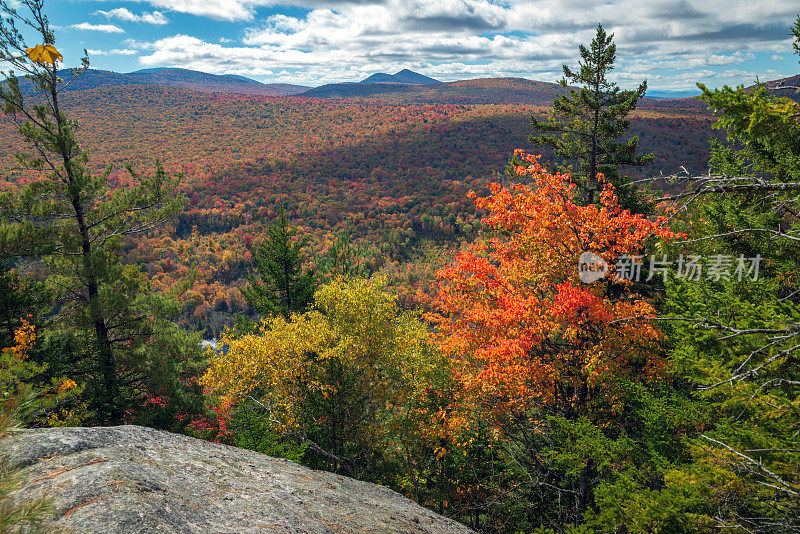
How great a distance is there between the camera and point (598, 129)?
17328 millimetres

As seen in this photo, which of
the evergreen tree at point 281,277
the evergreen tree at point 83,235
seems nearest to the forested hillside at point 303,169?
the evergreen tree at point 281,277

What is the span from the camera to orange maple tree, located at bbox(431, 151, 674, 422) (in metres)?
9.67

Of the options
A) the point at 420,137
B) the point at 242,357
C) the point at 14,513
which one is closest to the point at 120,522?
the point at 14,513

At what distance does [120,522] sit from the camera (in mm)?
3504

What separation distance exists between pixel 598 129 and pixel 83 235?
21.8 metres

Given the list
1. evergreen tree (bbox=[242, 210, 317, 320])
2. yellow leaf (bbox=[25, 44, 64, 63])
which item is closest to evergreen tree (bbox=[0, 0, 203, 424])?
yellow leaf (bbox=[25, 44, 64, 63])

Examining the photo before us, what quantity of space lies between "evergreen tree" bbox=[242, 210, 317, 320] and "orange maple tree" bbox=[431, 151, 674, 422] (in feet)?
46.9

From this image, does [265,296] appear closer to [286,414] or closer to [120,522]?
[286,414]

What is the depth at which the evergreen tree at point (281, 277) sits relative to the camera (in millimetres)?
23609

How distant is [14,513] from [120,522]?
1.50 meters

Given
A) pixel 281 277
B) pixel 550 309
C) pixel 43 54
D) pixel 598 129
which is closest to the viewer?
pixel 550 309
